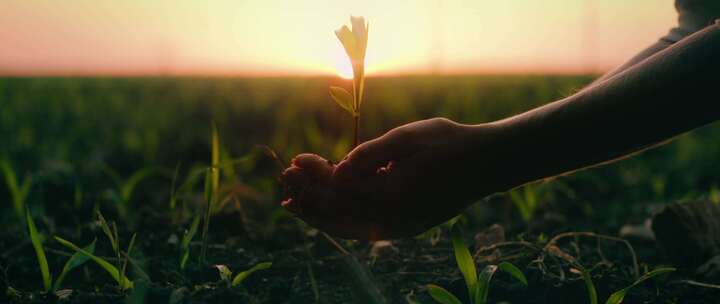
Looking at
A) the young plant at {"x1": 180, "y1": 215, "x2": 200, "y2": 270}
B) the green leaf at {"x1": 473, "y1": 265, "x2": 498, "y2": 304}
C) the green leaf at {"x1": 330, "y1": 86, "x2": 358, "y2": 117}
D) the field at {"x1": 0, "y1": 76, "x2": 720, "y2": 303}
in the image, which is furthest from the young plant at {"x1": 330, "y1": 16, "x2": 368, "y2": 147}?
the young plant at {"x1": 180, "y1": 215, "x2": 200, "y2": 270}

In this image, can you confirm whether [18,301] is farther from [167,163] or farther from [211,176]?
[167,163]

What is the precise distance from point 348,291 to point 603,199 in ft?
7.97

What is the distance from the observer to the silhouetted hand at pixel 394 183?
144cm

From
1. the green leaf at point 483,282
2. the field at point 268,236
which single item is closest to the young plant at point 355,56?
the field at point 268,236

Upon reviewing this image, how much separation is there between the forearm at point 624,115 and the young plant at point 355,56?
0.29 meters

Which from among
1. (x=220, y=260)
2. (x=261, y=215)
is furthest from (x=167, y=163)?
(x=220, y=260)

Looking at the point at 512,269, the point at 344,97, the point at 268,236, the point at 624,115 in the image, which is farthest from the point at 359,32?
the point at 268,236

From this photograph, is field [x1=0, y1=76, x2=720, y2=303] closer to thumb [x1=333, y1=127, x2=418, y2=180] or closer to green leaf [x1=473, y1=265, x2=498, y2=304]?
green leaf [x1=473, y1=265, x2=498, y2=304]

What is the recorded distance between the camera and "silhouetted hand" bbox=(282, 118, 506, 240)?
1.44 meters

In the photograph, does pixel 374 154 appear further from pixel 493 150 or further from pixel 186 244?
pixel 186 244

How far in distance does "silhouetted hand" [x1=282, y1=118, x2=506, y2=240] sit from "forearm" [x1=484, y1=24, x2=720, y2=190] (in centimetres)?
9

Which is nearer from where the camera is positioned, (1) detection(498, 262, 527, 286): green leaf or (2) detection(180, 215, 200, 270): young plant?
(1) detection(498, 262, 527, 286): green leaf

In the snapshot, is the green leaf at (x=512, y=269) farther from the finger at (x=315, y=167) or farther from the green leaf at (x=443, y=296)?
the finger at (x=315, y=167)

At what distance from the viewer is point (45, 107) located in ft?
27.9
